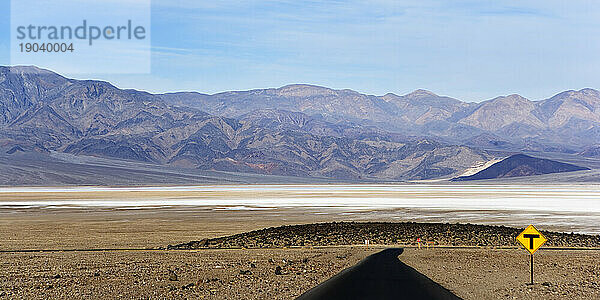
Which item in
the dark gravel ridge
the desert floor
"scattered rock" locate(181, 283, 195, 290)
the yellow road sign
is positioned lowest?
the dark gravel ridge

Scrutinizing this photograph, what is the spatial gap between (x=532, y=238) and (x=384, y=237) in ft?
47.5

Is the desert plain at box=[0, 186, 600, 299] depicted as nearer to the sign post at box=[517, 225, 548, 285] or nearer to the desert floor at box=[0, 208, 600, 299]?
the desert floor at box=[0, 208, 600, 299]

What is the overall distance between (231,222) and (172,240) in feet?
45.0

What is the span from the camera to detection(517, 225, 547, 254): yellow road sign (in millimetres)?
17569

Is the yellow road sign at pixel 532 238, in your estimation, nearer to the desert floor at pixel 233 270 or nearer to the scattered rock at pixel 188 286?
the desert floor at pixel 233 270

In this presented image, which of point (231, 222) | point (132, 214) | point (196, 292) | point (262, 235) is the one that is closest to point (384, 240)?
point (262, 235)

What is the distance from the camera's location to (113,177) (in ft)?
642

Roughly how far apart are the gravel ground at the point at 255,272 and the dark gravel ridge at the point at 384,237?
96.8 inches

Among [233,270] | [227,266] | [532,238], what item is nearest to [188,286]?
[233,270]

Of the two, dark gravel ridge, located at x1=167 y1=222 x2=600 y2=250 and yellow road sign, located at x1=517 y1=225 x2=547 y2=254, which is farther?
dark gravel ridge, located at x1=167 y1=222 x2=600 y2=250

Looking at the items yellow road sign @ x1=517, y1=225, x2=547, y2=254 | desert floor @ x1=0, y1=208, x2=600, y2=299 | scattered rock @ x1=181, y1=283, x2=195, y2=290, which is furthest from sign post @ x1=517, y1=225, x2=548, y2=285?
scattered rock @ x1=181, y1=283, x2=195, y2=290

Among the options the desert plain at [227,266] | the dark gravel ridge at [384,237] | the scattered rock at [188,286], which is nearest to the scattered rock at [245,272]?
the desert plain at [227,266]

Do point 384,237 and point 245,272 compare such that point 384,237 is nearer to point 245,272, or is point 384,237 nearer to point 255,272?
point 255,272

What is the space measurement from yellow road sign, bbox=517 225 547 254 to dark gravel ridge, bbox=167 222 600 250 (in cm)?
1209
